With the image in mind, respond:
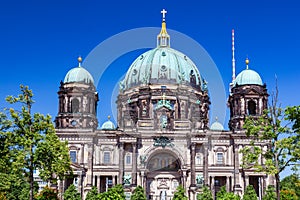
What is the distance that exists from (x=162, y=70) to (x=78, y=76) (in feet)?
50.6

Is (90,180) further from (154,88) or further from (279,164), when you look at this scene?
(279,164)

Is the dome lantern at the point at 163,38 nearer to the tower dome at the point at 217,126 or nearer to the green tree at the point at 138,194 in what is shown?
the tower dome at the point at 217,126

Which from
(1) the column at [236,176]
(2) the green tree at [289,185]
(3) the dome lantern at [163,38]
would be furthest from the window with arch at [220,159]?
(3) the dome lantern at [163,38]

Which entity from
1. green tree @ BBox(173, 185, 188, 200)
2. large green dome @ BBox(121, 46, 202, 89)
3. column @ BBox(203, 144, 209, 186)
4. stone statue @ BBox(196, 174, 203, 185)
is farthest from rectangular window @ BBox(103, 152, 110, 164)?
large green dome @ BBox(121, 46, 202, 89)

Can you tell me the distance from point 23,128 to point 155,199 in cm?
3590

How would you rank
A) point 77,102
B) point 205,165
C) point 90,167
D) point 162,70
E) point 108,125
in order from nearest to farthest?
point 90,167, point 205,165, point 77,102, point 162,70, point 108,125

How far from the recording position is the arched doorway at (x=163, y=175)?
76000 millimetres

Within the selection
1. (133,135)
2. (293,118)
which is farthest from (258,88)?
(293,118)

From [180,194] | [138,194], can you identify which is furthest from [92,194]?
[180,194]

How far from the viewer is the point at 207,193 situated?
2692 inches

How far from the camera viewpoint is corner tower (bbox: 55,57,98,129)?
3031 inches

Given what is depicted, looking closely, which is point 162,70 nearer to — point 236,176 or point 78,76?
point 78,76

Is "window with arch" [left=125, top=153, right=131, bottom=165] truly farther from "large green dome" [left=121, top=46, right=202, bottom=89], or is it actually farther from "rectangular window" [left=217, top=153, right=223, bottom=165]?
"large green dome" [left=121, top=46, right=202, bottom=89]

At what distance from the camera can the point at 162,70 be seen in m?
86.4
